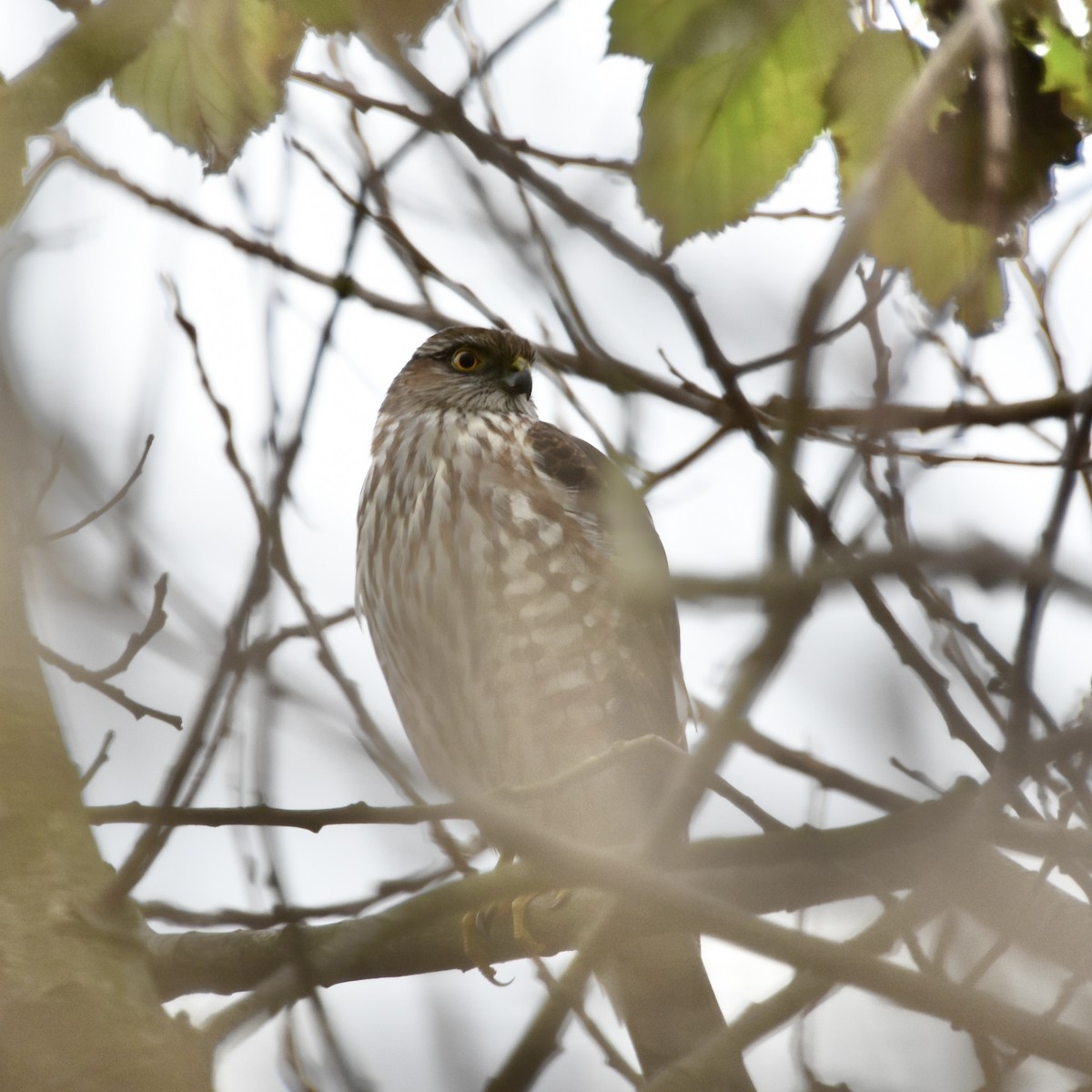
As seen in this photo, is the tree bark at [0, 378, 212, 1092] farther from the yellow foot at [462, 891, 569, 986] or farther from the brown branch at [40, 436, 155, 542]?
the yellow foot at [462, 891, 569, 986]

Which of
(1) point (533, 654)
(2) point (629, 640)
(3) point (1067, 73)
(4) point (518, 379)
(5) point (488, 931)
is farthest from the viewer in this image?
(4) point (518, 379)

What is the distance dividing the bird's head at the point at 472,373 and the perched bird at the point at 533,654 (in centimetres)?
92

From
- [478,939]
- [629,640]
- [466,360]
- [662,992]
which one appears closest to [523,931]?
[478,939]

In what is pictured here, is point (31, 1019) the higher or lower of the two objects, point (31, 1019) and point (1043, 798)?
the lower

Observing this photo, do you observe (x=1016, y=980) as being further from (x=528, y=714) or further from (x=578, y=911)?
(x=528, y=714)

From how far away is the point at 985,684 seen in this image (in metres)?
2.93

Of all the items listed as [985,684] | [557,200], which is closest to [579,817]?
[985,684]

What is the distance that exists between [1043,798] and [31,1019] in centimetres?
278

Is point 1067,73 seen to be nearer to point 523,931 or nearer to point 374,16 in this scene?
point 374,16

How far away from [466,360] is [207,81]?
410 cm

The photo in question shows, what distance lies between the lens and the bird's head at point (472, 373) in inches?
233

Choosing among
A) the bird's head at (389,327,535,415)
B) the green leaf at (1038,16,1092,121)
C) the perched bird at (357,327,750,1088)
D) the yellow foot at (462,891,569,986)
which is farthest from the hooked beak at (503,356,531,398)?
the green leaf at (1038,16,1092,121)

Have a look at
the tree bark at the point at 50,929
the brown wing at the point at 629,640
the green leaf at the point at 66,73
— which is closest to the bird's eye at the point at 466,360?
the brown wing at the point at 629,640

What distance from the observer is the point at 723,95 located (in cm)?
178
